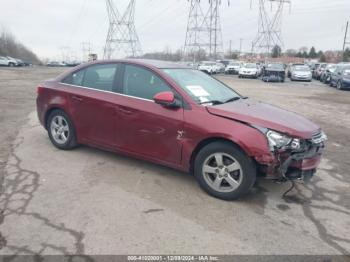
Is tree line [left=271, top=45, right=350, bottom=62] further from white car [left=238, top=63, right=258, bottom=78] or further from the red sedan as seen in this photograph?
the red sedan

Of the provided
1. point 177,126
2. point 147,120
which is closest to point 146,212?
point 177,126

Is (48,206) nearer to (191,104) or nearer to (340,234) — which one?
(191,104)

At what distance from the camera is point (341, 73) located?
24.3 m

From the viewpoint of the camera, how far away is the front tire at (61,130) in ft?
19.3

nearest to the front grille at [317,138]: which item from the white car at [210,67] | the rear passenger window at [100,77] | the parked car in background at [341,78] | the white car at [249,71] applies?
the rear passenger window at [100,77]

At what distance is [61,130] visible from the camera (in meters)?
6.03

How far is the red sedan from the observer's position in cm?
410

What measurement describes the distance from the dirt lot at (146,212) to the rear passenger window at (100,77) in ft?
3.80

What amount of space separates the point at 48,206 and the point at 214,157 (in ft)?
6.58

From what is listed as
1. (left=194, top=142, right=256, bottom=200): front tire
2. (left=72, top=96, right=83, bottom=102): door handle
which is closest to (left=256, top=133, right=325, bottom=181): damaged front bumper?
(left=194, top=142, right=256, bottom=200): front tire

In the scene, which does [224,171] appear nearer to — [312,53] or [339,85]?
[339,85]

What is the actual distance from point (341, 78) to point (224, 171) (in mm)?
22506

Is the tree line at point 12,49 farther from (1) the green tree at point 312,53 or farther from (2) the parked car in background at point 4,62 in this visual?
(1) the green tree at point 312,53

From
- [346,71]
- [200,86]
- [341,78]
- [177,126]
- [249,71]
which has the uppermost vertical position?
[200,86]
